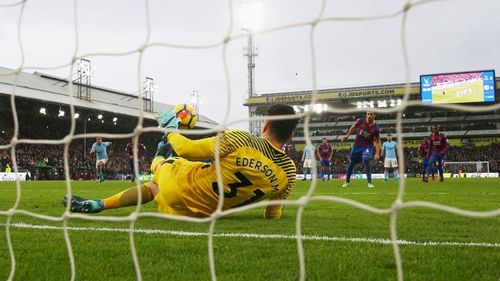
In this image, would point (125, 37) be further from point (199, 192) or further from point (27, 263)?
point (27, 263)

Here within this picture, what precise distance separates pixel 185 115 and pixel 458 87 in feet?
121

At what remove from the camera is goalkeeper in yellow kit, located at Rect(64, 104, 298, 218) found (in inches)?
155

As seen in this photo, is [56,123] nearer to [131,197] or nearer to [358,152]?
[358,152]

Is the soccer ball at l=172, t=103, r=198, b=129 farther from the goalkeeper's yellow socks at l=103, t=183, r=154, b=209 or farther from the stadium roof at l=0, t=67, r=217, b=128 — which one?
the stadium roof at l=0, t=67, r=217, b=128

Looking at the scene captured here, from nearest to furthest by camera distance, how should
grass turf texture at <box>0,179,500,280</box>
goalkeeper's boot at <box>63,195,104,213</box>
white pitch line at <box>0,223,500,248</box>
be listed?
grass turf texture at <box>0,179,500,280</box> → white pitch line at <box>0,223,500,248</box> → goalkeeper's boot at <box>63,195,104,213</box>

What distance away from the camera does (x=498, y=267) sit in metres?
2.53

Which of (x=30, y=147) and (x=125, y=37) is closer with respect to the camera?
(x=125, y=37)

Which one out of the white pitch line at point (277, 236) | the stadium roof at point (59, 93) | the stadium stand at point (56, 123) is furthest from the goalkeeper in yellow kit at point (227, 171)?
the stadium stand at point (56, 123)

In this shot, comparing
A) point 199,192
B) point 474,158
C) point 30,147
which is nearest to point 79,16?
point 199,192

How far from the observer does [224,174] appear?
4020mm

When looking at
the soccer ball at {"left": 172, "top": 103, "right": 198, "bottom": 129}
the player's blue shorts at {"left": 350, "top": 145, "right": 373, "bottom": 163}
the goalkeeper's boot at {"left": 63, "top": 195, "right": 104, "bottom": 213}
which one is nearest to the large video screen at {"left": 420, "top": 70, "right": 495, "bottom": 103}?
the player's blue shorts at {"left": 350, "top": 145, "right": 373, "bottom": 163}

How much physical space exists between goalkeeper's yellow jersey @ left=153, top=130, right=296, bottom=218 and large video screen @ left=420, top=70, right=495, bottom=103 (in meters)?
34.6

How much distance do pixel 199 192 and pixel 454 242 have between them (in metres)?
1.92

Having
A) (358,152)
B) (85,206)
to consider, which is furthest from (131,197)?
(358,152)
